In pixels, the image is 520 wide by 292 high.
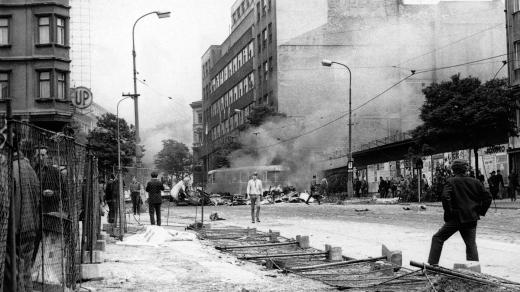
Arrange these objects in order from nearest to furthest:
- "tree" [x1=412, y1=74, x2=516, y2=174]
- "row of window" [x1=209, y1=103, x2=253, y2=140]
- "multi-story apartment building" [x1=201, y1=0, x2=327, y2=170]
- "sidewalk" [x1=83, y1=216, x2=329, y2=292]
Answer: "sidewalk" [x1=83, y1=216, x2=329, y2=292] < "tree" [x1=412, y1=74, x2=516, y2=174] < "multi-story apartment building" [x1=201, y1=0, x2=327, y2=170] < "row of window" [x1=209, y1=103, x2=253, y2=140]

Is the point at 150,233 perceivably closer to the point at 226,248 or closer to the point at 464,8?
the point at 226,248

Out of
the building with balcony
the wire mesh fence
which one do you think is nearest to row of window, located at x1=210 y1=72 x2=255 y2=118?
the building with balcony

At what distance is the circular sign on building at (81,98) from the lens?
22.2 meters

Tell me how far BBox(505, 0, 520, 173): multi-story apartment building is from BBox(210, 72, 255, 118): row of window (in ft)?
129

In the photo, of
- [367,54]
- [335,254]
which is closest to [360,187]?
[367,54]

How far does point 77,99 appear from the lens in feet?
73.9

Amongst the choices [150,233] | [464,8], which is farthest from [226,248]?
[464,8]

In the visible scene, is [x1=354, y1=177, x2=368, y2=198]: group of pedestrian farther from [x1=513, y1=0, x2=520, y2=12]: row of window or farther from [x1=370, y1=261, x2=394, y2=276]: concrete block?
[x1=370, y1=261, x2=394, y2=276]: concrete block

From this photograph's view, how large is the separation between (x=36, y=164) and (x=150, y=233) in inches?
330

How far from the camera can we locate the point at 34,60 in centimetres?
3753

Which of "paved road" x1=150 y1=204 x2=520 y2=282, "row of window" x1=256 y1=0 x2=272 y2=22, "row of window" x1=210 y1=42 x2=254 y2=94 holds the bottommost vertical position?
"paved road" x1=150 y1=204 x2=520 y2=282

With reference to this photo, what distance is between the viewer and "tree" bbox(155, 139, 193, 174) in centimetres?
12044

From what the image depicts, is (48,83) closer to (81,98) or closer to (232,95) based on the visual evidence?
(81,98)

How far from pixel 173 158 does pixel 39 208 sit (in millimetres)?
114899
